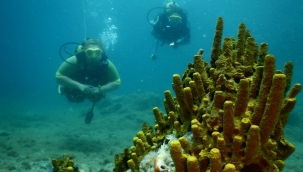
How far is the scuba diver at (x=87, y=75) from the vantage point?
928 centimetres

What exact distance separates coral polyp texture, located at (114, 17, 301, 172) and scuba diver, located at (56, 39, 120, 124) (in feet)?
22.8

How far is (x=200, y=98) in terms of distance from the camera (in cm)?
233

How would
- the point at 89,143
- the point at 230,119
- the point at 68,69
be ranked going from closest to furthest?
the point at 230,119 < the point at 68,69 < the point at 89,143


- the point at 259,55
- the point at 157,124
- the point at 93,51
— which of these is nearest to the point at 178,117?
the point at 157,124

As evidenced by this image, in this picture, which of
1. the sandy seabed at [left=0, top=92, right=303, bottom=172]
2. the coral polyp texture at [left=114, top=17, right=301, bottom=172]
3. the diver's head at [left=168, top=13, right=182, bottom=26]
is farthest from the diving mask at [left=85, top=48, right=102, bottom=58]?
the coral polyp texture at [left=114, top=17, right=301, bottom=172]

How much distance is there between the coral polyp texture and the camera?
1.73 metres

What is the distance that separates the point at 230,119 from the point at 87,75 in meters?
8.96

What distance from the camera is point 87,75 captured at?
1003 cm

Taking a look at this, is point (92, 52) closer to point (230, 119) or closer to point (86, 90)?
point (86, 90)

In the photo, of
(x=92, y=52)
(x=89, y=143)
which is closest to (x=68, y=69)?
(x=92, y=52)

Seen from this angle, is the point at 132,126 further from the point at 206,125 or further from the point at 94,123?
the point at 206,125

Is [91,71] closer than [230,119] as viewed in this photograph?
No

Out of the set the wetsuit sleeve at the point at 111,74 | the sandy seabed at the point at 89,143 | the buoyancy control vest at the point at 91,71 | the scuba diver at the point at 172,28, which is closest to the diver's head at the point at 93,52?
the buoyancy control vest at the point at 91,71

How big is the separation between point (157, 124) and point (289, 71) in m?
1.59
